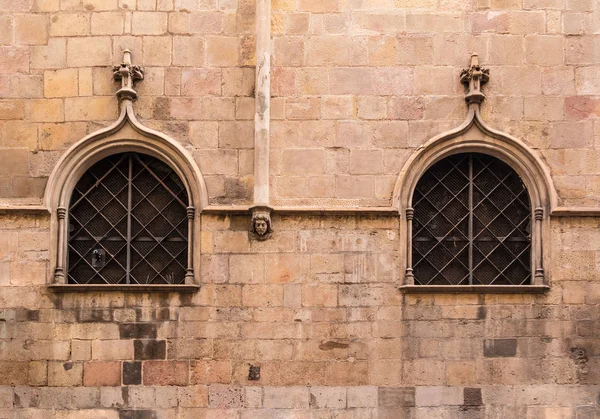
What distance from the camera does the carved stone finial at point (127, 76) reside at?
439 inches

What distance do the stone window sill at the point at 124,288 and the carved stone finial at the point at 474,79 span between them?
402 centimetres

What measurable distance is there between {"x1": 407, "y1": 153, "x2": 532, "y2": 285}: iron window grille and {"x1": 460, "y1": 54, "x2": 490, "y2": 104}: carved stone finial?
27.6 inches

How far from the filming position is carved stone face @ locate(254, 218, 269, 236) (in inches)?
423

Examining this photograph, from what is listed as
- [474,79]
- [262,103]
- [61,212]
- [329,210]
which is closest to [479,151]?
[474,79]

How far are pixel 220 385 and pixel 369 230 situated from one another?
252 cm

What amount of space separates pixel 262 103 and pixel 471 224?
115 inches

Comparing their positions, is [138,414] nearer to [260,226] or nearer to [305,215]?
[260,226]

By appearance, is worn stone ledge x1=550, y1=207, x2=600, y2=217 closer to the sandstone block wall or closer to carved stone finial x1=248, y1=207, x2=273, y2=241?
the sandstone block wall

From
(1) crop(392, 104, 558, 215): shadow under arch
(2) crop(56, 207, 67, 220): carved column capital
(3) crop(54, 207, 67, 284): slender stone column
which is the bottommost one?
(3) crop(54, 207, 67, 284): slender stone column

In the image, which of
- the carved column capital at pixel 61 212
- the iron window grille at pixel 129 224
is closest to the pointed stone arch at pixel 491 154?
the iron window grille at pixel 129 224

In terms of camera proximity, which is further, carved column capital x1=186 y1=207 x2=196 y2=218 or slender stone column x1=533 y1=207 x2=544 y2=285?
carved column capital x1=186 y1=207 x2=196 y2=218

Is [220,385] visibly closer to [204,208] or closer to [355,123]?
[204,208]

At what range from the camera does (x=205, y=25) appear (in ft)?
37.4

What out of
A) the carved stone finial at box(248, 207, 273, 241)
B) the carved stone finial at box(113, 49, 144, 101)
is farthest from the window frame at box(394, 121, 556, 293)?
the carved stone finial at box(113, 49, 144, 101)
